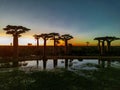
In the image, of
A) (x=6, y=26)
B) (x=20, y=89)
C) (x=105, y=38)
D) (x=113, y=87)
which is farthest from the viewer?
(x=105, y=38)

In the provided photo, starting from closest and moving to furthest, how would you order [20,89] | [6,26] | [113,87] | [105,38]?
[20,89] < [113,87] < [6,26] < [105,38]

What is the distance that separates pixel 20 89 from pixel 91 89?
5.40 m

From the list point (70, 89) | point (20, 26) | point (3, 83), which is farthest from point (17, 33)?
point (70, 89)

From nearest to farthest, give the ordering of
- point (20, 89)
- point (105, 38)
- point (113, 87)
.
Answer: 1. point (20, 89)
2. point (113, 87)
3. point (105, 38)

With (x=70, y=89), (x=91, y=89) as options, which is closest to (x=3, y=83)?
(x=70, y=89)

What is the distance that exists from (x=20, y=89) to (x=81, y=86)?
4878 mm

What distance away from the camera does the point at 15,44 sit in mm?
45500

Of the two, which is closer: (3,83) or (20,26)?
(3,83)

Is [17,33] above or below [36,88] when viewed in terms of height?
above

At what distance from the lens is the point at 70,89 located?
15805 mm

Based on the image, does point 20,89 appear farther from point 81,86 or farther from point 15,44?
point 15,44

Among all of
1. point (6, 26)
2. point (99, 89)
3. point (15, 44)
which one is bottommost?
point (99, 89)

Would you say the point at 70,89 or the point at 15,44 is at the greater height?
the point at 15,44

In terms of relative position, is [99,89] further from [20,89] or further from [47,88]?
[20,89]
